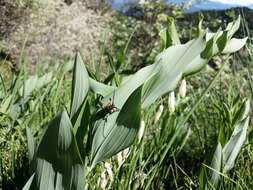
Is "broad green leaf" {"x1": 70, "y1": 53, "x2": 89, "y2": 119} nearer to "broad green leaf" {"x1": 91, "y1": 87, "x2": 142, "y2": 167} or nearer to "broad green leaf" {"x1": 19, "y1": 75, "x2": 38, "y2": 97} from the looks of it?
"broad green leaf" {"x1": 91, "y1": 87, "x2": 142, "y2": 167}

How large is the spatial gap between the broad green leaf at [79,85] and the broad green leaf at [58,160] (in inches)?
3.8

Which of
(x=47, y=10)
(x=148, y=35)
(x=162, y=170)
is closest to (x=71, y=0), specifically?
(x=47, y=10)

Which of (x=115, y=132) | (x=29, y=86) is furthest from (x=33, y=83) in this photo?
(x=115, y=132)

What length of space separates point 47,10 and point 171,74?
20.2 feet

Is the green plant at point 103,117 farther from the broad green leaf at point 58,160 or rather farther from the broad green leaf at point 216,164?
the broad green leaf at point 216,164

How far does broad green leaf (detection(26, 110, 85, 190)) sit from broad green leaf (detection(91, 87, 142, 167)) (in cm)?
6

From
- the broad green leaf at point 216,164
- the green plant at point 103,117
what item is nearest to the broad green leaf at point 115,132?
the green plant at point 103,117

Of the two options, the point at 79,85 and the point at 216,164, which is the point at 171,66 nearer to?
the point at 79,85

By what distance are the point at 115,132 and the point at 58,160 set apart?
0.10m

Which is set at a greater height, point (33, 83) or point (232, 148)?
point (33, 83)

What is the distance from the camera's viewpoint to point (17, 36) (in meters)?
6.48

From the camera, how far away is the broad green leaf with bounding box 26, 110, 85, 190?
2.63ft

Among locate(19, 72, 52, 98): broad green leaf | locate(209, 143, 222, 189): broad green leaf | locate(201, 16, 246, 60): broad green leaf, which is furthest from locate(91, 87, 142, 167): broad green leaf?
Answer: locate(19, 72, 52, 98): broad green leaf

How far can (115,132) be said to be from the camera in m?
0.89
